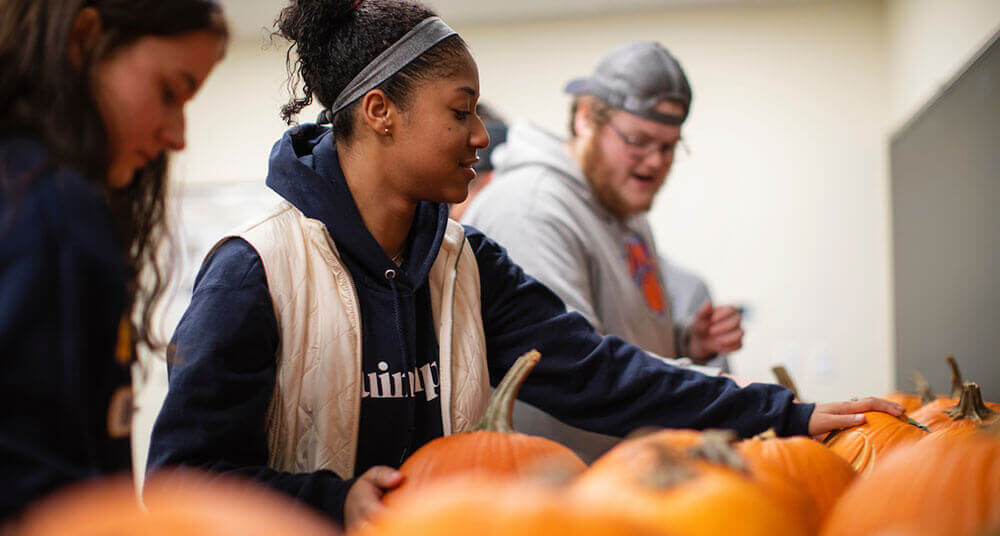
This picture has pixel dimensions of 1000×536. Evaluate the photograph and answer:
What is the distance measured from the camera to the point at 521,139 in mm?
2018

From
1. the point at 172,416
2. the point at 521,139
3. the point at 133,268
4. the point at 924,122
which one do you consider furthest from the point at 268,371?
the point at 924,122

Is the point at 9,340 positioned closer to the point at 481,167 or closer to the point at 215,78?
the point at 481,167

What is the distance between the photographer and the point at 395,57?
1.15 meters

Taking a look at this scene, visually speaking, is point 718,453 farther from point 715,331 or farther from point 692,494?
point 715,331

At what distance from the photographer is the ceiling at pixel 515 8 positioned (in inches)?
170

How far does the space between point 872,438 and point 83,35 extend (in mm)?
1064

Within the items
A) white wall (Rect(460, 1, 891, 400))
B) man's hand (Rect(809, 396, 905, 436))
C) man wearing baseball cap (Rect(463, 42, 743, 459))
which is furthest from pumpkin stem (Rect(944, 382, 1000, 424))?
white wall (Rect(460, 1, 891, 400))

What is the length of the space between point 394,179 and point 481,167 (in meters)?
1.68

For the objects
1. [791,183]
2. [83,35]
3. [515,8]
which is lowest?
[791,183]

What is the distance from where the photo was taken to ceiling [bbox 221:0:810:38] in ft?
14.2

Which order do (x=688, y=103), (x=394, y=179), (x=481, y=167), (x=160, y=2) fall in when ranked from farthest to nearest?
(x=481, y=167), (x=688, y=103), (x=394, y=179), (x=160, y=2)

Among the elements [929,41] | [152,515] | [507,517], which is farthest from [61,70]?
[929,41]

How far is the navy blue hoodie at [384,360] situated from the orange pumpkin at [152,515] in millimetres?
253

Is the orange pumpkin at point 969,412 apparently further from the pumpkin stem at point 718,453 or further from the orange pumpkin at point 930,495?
the pumpkin stem at point 718,453
